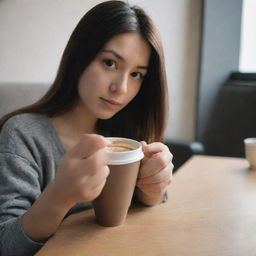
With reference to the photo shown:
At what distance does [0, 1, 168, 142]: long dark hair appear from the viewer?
83 centimetres

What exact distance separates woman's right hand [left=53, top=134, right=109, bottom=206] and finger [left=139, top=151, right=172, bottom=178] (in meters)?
0.18

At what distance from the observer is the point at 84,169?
495 millimetres

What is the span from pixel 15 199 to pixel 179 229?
33cm

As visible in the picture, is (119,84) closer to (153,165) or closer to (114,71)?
(114,71)

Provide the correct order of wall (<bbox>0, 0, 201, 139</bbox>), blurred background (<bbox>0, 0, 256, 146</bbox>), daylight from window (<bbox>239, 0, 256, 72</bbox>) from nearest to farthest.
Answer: wall (<bbox>0, 0, 201, 139</bbox>) < blurred background (<bbox>0, 0, 256, 146</bbox>) < daylight from window (<bbox>239, 0, 256, 72</bbox>)

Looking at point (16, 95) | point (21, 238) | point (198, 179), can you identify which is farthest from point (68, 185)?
point (16, 95)

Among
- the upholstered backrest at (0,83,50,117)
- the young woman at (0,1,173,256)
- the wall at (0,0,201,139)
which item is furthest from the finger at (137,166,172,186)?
the wall at (0,0,201,139)

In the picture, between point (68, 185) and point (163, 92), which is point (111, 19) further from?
point (68, 185)

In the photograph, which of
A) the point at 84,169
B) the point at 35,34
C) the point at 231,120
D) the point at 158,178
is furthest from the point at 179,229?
the point at 231,120

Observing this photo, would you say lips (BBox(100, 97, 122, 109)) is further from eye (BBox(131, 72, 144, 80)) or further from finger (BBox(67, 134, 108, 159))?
finger (BBox(67, 134, 108, 159))

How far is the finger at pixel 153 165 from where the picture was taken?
2.25 feet

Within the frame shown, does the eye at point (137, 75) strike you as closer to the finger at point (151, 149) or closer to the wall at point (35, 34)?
the finger at point (151, 149)

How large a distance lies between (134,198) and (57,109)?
0.32m

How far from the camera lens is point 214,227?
68cm
